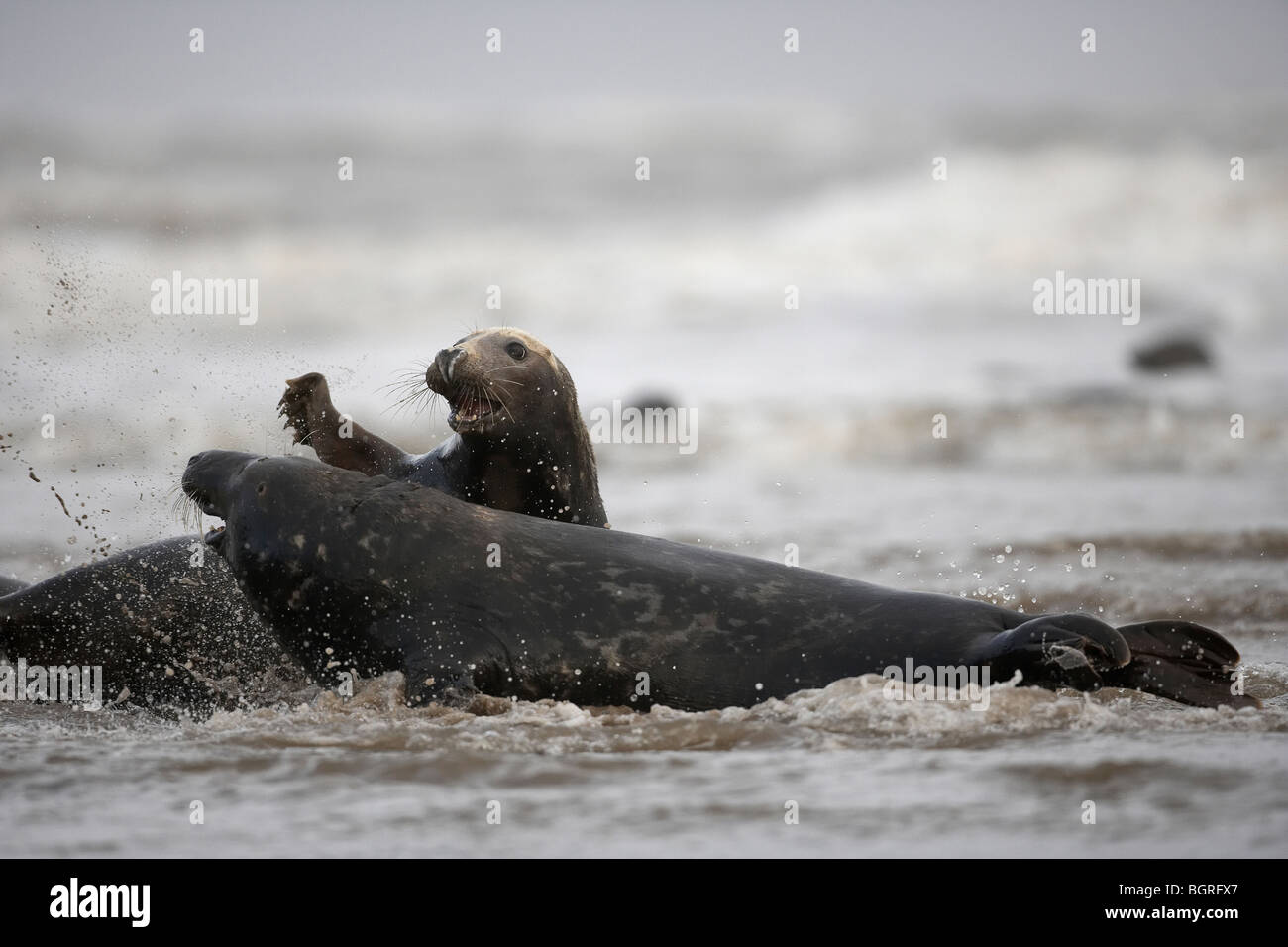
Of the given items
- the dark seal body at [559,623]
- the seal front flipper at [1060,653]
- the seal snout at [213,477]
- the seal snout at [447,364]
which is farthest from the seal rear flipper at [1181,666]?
the seal snout at [213,477]

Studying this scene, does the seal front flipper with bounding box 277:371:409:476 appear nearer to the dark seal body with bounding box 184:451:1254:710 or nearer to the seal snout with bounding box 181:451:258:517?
the seal snout with bounding box 181:451:258:517

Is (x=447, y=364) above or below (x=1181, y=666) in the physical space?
above

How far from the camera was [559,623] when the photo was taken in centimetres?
651

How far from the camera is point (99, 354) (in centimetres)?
2244

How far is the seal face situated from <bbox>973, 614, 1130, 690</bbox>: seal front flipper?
263cm

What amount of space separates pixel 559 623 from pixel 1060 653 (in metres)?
2.04

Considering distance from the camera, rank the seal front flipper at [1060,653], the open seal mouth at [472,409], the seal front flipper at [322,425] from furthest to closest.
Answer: the open seal mouth at [472,409], the seal front flipper at [322,425], the seal front flipper at [1060,653]

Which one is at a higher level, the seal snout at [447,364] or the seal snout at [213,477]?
the seal snout at [447,364]

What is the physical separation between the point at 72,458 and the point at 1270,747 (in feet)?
52.0

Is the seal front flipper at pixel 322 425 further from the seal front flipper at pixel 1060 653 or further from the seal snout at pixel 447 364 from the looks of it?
the seal front flipper at pixel 1060 653

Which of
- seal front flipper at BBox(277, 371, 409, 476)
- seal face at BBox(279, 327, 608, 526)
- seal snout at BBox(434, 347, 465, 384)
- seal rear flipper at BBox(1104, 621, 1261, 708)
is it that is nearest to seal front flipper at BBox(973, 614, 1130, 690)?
seal rear flipper at BBox(1104, 621, 1261, 708)

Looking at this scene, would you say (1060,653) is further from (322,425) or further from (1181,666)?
(322,425)

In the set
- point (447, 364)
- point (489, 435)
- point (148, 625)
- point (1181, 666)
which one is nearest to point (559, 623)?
point (489, 435)

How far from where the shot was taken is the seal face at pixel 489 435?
26.2 ft
